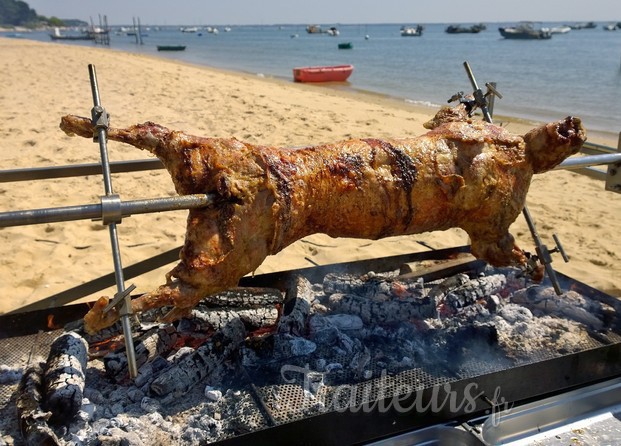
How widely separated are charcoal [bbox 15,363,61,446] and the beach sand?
1688mm

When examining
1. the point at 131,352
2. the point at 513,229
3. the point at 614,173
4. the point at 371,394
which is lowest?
the point at 513,229

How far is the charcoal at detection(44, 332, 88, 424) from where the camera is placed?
7.74 ft

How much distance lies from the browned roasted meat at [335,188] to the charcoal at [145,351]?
60 centimetres

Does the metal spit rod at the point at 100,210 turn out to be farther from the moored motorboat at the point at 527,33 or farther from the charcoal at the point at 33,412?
the moored motorboat at the point at 527,33

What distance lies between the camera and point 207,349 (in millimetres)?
2836

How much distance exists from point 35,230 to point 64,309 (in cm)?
251

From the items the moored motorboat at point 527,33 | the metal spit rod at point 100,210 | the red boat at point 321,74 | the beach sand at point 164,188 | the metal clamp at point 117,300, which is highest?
the moored motorboat at point 527,33

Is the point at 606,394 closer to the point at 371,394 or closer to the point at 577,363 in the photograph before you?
the point at 577,363

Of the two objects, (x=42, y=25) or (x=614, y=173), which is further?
(x=42, y=25)

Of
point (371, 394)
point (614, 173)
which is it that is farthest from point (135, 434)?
point (614, 173)

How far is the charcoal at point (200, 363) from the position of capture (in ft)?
8.63

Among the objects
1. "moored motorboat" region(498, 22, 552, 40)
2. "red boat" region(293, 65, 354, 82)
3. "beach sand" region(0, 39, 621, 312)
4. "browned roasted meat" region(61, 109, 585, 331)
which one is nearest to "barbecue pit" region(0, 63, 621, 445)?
"browned roasted meat" region(61, 109, 585, 331)

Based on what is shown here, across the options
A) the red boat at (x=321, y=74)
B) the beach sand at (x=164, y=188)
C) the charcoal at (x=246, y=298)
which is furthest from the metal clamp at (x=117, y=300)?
the red boat at (x=321, y=74)

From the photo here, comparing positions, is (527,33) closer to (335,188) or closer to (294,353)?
(335,188)
